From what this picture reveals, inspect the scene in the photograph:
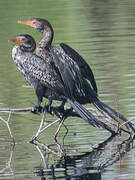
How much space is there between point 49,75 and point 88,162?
4.33ft

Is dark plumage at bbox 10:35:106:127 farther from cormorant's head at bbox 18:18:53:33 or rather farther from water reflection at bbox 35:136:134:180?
water reflection at bbox 35:136:134:180

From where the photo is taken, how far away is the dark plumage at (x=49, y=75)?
338 inches

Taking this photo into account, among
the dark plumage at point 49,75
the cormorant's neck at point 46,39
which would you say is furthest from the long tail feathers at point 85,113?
the cormorant's neck at point 46,39

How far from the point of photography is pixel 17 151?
8.47m

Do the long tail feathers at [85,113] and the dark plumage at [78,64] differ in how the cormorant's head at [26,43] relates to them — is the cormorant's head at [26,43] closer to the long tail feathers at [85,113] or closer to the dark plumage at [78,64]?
the dark plumage at [78,64]

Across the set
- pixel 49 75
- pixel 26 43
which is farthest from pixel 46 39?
pixel 49 75

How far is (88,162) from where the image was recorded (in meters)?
7.88

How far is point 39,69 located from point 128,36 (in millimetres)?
7734

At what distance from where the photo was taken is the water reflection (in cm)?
747

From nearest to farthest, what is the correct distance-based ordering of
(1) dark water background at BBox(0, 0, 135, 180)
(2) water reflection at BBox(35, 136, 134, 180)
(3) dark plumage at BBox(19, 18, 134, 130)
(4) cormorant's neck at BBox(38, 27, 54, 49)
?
(2) water reflection at BBox(35, 136, 134, 180)
(1) dark water background at BBox(0, 0, 135, 180)
(3) dark plumage at BBox(19, 18, 134, 130)
(4) cormorant's neck at BBox(38, 27, 54, 49)

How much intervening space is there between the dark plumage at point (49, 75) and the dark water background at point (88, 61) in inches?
11.4

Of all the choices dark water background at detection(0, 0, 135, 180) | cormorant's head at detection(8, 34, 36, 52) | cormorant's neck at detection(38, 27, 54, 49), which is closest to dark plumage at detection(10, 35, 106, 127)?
cormorant's head at detection(8, 34, 36, 52)

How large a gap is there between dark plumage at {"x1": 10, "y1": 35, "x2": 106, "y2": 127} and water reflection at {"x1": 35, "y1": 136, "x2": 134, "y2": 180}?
35 centimetres

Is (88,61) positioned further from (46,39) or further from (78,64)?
(78,64)
